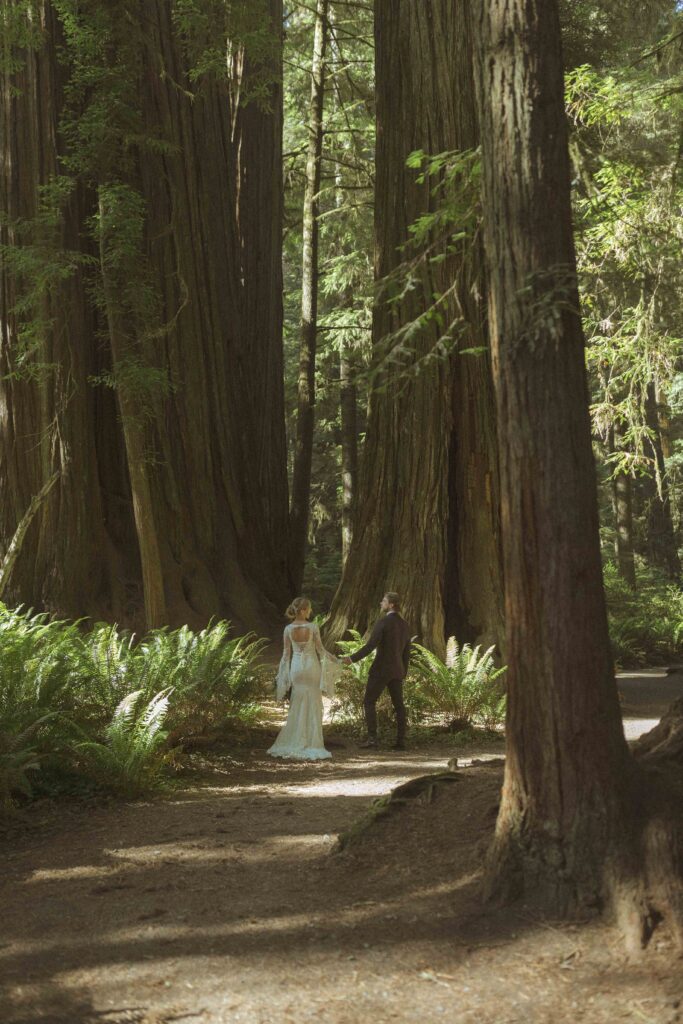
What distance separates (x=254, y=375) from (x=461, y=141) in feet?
21.9

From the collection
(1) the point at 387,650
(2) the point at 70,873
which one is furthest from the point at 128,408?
(2) the point at 70,873

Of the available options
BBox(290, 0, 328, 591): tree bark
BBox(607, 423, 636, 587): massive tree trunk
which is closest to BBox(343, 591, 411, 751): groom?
BBox(290, 0, 328, 591): tree bark

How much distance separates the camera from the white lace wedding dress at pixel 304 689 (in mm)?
10078

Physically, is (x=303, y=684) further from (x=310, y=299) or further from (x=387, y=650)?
(x=310, y=299)

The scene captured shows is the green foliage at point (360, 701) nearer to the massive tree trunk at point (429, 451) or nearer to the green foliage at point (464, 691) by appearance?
the green foliage at point (464, 691)

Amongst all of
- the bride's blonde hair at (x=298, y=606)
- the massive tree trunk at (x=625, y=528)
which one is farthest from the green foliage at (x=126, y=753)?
the massive tree trunk at (x=625, y=528)

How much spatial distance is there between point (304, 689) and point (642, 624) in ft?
38.3

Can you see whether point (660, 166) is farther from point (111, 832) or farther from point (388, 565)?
point (111, 832)

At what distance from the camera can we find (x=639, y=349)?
13.0 metres

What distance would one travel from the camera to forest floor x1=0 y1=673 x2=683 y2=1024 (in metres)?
4.12

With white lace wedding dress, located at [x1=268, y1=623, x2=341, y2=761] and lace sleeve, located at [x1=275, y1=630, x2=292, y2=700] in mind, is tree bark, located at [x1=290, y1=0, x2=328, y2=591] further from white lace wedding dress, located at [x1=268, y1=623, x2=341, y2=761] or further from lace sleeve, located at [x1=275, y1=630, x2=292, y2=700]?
lace sleeve, located at [x1=275, y1=630, x2=292, y2=700]

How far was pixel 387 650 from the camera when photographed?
10680mm

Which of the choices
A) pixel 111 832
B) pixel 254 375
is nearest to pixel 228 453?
pixel 254 375

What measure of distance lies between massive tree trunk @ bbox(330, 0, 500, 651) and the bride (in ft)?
7.68
